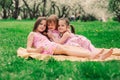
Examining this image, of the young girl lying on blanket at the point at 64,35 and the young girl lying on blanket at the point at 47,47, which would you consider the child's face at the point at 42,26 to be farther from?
the young girl lying on blanket at the point at 64,35

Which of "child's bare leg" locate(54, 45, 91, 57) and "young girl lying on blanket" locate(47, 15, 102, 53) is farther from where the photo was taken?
"young girl lying on blanket" locate(47, 15, 102, 53)

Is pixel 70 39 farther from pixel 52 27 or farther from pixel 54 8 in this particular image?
pixel 54 8

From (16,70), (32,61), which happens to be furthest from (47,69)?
(32,61)

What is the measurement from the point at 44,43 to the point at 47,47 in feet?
1.58

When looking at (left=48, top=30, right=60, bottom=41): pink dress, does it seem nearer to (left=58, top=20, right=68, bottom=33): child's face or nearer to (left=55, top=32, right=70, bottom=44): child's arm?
(left=58, top=20, right=68, bottom=33): child's face

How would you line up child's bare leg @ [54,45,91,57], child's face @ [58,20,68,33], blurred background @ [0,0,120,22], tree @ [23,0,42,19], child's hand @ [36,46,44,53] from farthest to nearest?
tree @ [23,0,42,19] < blurred background @ [0,0,120,22] < child's face @ [58,20,68,33] < child's hand @ [36,46,44,53] < child's bare leg @ [54,45,91,57]

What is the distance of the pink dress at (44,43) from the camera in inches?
342

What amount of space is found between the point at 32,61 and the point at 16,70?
4.04 ft

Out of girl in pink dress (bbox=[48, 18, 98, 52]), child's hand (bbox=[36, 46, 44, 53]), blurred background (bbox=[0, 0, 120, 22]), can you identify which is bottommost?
blurred background (bbox=[0, 0, 120, 22])

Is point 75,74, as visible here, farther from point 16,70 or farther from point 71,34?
point 71,34

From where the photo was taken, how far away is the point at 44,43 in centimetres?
916

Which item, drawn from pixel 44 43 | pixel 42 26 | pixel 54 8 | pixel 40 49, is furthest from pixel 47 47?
pixel 54 8

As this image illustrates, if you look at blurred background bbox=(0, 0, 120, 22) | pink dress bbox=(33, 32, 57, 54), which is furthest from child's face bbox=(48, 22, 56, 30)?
blurred background bbox=(0, 0, 120, 22)

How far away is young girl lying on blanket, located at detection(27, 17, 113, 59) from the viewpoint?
843 cm
